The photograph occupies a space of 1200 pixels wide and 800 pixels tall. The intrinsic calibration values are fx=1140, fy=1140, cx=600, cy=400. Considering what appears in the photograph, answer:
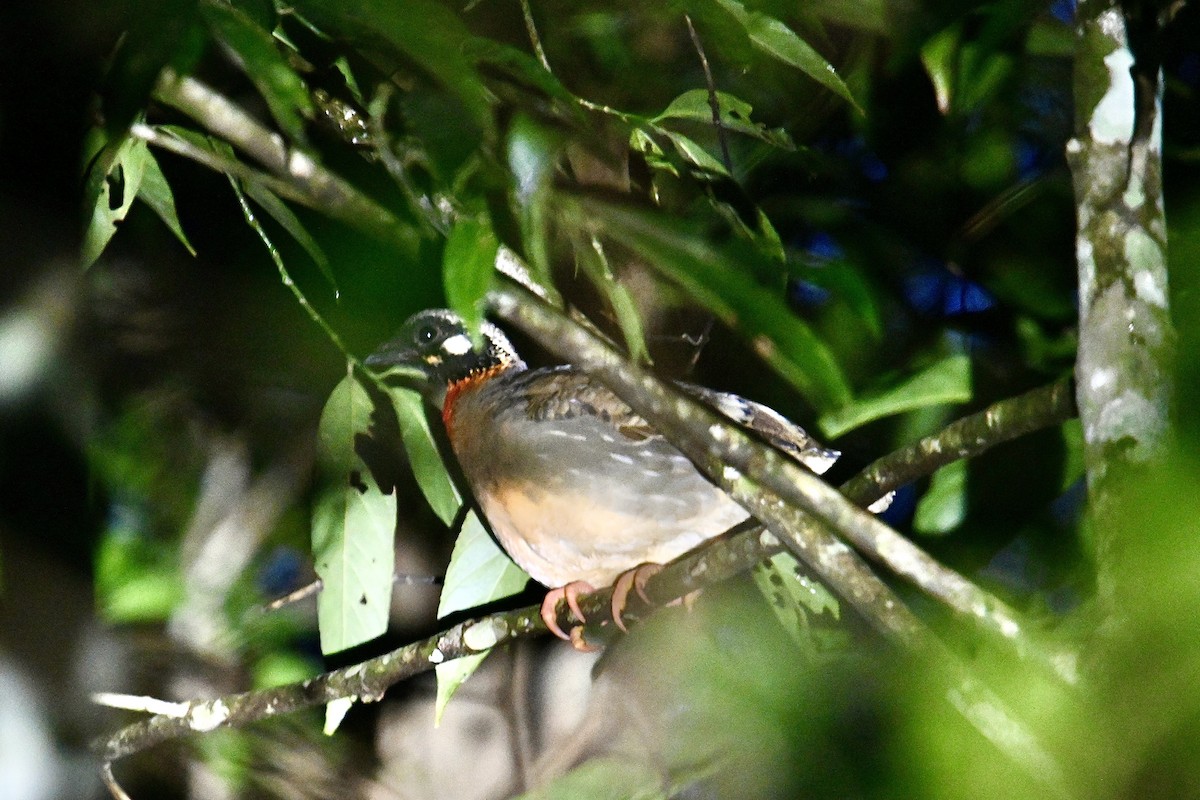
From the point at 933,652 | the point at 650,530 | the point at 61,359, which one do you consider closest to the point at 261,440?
the point at 650,530

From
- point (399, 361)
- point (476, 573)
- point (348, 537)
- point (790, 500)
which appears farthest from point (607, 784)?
point (790, 500)

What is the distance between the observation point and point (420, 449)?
104 inches

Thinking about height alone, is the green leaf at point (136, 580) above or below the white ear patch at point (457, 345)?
below

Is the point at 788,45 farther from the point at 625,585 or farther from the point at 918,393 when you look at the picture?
the point at 625,585

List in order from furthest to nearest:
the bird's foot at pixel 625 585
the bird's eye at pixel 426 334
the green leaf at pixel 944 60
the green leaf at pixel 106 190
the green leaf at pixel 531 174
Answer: the bird's eye at pixel 426 334 < the bird's foot at pixel 625 585 < the green leaf at pixel 944 60 < the green leaf at pixel 106 190 < the green leaf at pixel 531 174

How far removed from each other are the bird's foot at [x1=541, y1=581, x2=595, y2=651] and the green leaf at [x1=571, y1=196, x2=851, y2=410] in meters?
1.48

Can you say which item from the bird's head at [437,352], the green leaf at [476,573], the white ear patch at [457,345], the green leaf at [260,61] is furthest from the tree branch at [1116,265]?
the white ear patch at [457,345]

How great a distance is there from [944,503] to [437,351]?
5.09 ft

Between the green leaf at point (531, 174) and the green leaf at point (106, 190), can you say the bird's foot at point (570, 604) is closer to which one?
the green leaf at point (106, 190)

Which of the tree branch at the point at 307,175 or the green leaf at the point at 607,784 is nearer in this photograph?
the tree branch at the point at 307,175

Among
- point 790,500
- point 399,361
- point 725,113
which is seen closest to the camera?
point 790,500

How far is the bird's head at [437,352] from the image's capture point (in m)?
3.31

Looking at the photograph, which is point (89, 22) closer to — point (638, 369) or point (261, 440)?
point (638, 369)

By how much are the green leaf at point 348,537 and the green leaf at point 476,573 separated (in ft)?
0.68
